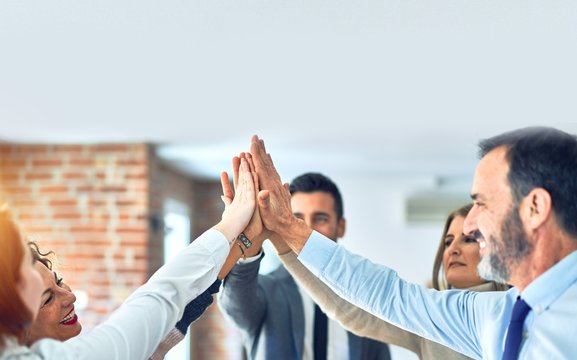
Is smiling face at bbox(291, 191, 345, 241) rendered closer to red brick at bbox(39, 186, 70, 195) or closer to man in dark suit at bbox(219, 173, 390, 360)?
man in dark suit at bbox(219, 173, 390, 360)

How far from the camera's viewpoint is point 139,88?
422 cm

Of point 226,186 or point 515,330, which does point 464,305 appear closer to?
point 515,330

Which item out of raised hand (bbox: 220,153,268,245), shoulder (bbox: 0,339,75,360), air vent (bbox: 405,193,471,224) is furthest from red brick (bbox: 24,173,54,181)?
shoulder (bbox: 0,339,75,360)

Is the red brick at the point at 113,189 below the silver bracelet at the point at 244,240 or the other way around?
below

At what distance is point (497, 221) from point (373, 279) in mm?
379

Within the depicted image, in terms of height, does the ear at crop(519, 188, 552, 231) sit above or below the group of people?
above

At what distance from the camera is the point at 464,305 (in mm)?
1804

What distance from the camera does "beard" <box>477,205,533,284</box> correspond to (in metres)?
1.58

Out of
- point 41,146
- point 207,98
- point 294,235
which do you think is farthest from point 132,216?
point 294,235

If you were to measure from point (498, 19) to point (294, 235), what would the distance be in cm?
159

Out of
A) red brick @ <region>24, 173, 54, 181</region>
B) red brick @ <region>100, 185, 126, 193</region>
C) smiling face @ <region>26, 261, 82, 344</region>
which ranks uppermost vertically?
smiling face @ <region>26, 261, 82, 344</region>

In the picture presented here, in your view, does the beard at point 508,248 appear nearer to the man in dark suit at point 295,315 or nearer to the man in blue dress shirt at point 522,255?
the man in blue dress shirt at point 522,255

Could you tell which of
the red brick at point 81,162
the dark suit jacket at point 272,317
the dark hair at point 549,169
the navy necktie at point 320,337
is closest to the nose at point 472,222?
the dark hair at point 549,169

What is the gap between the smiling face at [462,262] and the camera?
2367mm
